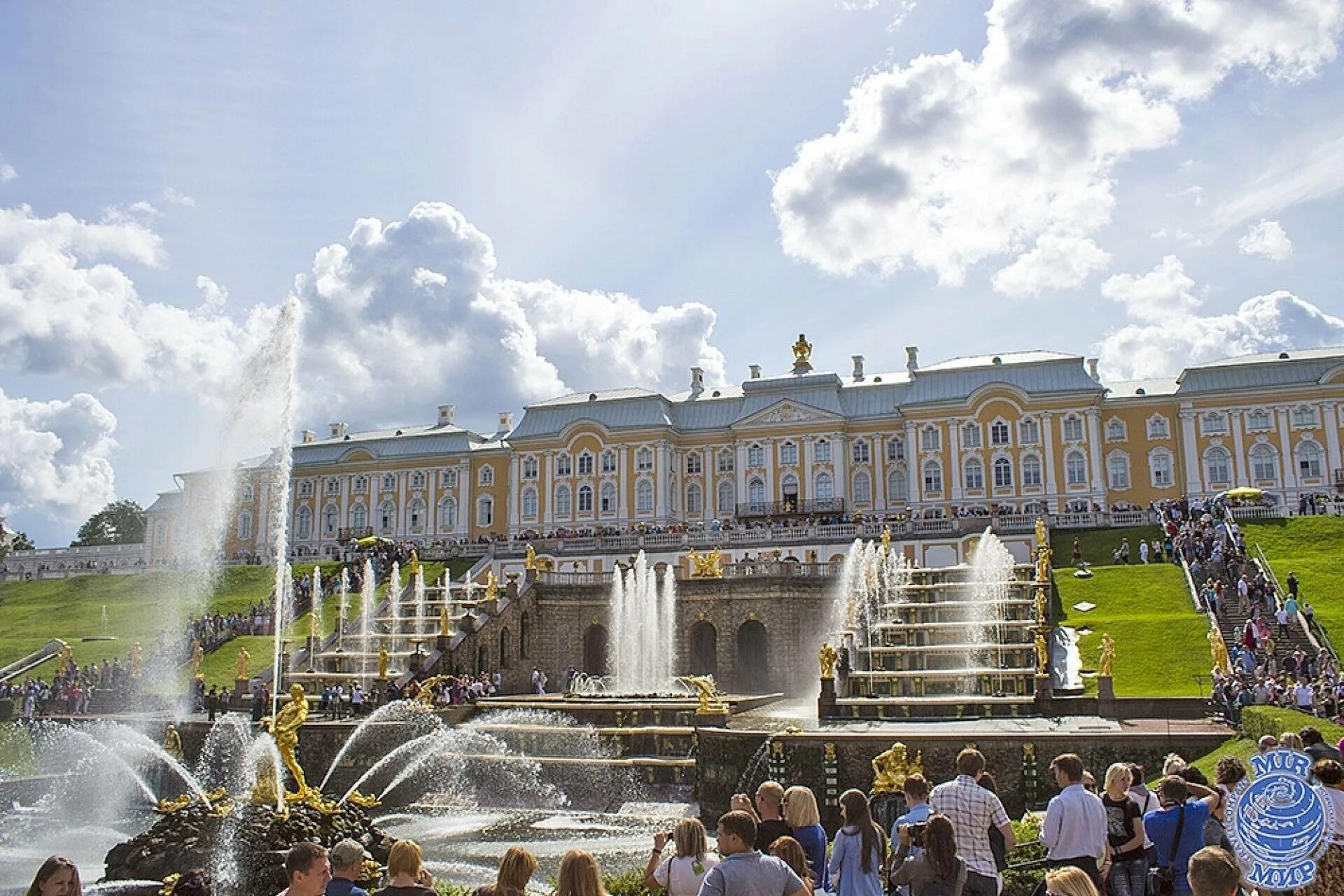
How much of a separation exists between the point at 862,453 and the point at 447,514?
28.0 meters

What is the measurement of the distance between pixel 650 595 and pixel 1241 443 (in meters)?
34.2

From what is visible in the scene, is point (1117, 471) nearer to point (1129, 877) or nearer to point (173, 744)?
point (173, 744)

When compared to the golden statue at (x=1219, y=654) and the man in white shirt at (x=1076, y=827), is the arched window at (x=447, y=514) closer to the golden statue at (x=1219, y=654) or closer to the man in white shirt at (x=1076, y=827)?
the golden statue at (x=1219, y=654)

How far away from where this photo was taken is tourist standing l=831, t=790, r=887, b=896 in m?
7.77

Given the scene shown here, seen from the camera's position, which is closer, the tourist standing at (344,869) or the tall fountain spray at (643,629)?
the tourist standing at (344,869)

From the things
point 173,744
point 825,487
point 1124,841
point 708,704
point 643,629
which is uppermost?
point 825,487

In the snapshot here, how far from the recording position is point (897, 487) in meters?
63.2

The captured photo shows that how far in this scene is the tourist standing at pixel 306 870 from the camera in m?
6.37

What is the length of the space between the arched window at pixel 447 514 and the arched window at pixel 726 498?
18731mm

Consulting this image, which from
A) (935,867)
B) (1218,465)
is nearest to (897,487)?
(1218,465)

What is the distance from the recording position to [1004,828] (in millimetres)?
8594

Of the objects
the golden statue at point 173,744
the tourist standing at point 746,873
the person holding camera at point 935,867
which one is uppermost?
the tourist standing at point 746,873

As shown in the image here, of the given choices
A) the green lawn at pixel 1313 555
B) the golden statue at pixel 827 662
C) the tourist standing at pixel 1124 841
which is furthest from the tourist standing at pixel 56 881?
the green lawn at pixel 1313 555

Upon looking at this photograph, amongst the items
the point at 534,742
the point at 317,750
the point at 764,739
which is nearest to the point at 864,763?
the point at 764,739
